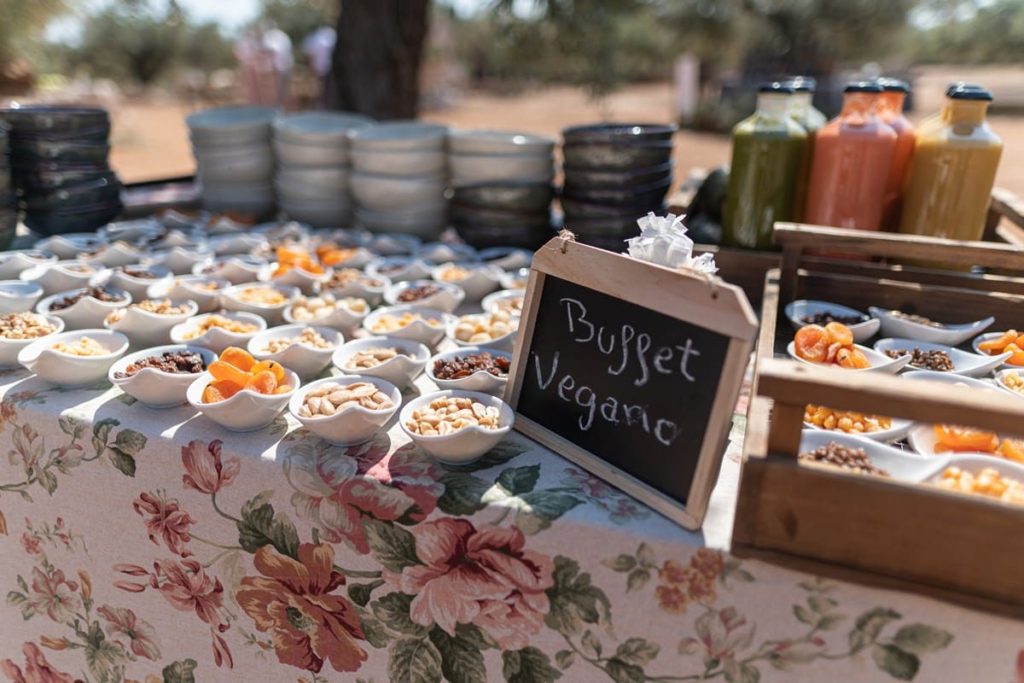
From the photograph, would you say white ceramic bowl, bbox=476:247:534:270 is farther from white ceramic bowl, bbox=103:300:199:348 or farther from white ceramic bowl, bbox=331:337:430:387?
white ceramic bowl, bbox=103:300:199:348

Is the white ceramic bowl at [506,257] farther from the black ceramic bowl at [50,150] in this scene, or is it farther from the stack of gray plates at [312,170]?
the black ceramic bowl at [50,150]

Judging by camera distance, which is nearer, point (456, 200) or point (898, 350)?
point (898, 350)

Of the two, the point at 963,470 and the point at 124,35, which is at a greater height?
the point at 124,35

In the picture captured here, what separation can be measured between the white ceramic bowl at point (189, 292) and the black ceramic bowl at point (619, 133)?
105cm

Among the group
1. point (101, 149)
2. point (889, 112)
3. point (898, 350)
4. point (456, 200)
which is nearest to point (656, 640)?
point (898, 350)

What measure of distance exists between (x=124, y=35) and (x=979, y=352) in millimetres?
31687

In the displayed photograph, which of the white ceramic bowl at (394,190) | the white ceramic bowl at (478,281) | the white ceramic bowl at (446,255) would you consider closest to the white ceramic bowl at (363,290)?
the white ceramic bowl at (478,281)

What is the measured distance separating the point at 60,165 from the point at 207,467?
1562 millimetres

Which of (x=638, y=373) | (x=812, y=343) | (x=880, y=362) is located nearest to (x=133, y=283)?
(x=638, y=373)

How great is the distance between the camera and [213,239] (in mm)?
2221

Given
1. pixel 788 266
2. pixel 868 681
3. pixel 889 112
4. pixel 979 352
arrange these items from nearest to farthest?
pixel 868 681 → pixel 979 352 → pixel 788 266 → pixel 889 112

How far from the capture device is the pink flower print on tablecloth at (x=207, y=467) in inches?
43.5

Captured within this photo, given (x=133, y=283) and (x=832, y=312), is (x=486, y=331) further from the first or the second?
(x=133, y=283)

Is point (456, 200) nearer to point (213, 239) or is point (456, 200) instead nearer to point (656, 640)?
point (213, 239)
